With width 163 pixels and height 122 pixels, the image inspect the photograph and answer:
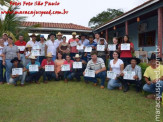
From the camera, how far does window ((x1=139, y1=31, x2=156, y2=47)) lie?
11383 millimetres

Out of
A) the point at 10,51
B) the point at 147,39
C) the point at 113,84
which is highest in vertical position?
the point at 147,39

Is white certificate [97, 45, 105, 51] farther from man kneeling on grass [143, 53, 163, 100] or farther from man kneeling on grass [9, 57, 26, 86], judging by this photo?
man kneeling on grass [9, 57, 26, 86]

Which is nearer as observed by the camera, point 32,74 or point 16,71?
point 16,71

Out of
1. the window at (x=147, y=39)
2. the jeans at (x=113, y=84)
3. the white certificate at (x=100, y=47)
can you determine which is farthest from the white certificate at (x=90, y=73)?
the window at (x=147, y=39)

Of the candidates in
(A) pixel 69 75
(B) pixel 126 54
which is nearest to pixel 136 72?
(B) pixel 126 54

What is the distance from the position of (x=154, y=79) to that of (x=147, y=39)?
777cm

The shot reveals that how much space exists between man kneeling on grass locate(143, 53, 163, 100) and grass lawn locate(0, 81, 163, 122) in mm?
308

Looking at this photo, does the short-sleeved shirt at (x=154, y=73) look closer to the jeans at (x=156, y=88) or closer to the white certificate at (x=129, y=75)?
the jeans at (x=156, y=88)

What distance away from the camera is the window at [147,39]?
1138cm

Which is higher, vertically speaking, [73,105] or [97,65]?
[97,65]

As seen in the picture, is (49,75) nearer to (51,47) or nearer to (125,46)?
(51,47)

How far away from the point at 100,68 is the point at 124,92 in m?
1.30

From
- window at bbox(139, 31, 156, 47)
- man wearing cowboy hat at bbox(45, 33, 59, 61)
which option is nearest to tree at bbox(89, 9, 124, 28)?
window at bbox(139, 31, 156, 47)

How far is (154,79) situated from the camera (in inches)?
194
